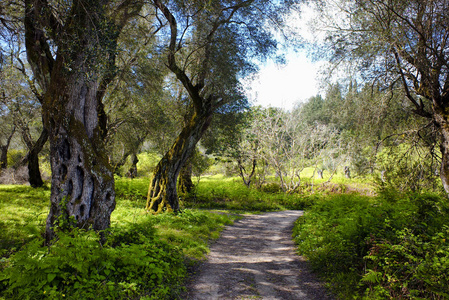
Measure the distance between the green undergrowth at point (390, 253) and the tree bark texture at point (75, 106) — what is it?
4543 millimetres

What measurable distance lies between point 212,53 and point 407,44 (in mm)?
5866

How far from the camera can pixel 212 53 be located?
8938mm

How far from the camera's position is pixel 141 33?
335 inches

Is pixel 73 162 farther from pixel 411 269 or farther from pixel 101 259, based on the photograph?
pixel 411 269

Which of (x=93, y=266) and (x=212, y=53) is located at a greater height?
(x=212, y=53)

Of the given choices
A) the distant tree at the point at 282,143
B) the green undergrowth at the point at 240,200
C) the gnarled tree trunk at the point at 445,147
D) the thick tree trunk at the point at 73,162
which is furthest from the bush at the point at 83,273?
the distant tree at the point at 282,143

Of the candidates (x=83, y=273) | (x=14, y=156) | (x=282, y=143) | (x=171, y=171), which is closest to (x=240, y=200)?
(x=282, y=143)

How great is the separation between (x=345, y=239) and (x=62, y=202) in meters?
5.30

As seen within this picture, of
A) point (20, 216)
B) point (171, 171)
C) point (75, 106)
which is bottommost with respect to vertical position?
point (20, 216)

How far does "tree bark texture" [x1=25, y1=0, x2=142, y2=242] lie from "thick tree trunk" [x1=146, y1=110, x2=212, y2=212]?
4.57 metres

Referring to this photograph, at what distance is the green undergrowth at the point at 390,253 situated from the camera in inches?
130

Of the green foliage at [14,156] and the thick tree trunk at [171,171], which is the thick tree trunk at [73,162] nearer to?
the thick tree trunk at [171,171]

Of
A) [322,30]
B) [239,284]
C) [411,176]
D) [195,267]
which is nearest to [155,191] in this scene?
[195,267]

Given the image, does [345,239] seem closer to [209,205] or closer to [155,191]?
[155,191]
